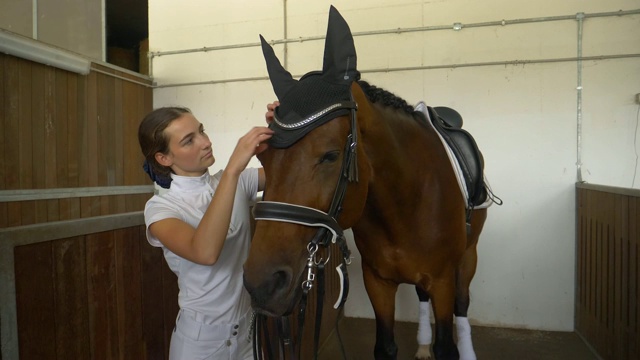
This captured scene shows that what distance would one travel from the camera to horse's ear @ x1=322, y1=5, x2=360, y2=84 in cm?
95

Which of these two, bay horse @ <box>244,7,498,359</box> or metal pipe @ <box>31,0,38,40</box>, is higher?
metal pipe @ <box>31,0,38,40</box>

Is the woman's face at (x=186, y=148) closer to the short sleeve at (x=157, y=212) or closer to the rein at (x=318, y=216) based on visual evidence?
the short sleeve at (x=157, y=212)

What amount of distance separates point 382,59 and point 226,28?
1.55m

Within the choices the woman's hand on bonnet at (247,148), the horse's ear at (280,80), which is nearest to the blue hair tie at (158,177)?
the woman's hand on bonnet at (247,148)

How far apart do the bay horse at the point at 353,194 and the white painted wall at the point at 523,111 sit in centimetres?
142

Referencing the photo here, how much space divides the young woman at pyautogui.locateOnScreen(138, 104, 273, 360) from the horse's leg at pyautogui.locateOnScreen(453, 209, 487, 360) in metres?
1.34

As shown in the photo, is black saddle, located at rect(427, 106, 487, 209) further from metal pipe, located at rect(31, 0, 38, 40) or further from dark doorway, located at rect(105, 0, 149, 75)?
dark doorway, located at rect(105, 0, 149, 75)

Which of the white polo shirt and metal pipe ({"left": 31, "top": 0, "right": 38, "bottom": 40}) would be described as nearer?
the white polo shirt

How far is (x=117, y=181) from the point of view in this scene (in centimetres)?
367

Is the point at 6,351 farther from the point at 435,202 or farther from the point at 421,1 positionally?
the point at 421,1

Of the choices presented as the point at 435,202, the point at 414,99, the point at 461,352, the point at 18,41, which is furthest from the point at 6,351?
the point at 18,41

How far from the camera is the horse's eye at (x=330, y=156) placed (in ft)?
2.88

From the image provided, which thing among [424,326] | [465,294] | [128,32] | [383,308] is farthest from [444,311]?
[128,32]

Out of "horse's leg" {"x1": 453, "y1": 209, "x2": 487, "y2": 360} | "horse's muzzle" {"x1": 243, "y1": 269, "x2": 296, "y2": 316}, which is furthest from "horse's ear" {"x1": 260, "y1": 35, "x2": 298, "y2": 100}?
"horse's leg" {"x1": 453, "y1": 209, "x2": 487, "y2": 360}
